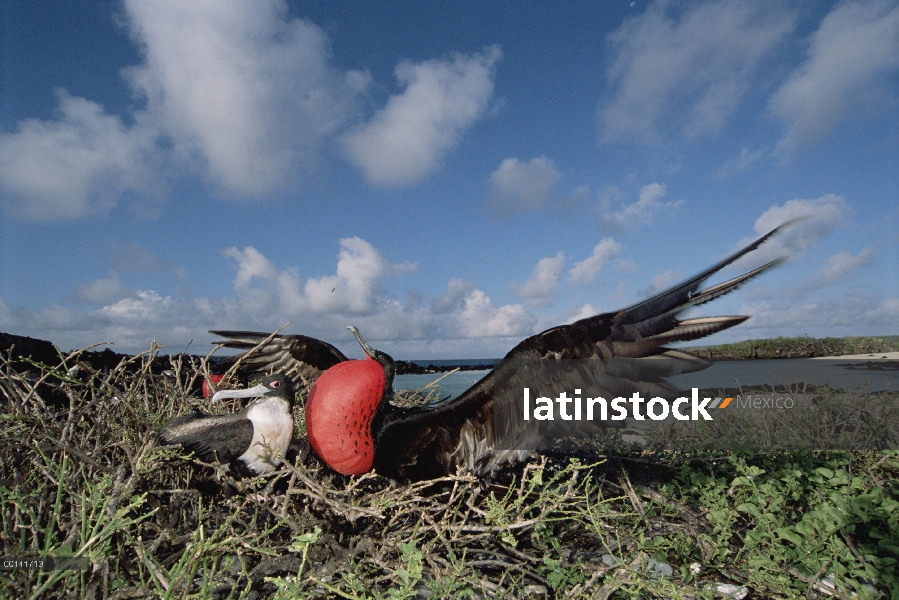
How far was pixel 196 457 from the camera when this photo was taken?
1943 millimetres

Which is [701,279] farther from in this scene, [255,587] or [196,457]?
[196,457]

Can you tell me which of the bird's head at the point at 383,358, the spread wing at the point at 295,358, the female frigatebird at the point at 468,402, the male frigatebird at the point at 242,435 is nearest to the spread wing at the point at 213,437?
the male frigatebird at the point at 242,435

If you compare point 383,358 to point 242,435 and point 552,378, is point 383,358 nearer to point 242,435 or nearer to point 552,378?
point 242,435

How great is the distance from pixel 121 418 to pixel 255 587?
1.21 metres

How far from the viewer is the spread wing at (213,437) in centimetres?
190

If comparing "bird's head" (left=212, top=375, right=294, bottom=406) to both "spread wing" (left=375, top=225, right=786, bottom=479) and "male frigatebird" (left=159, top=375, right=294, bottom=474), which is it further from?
"spread wing" (left=375, top=225, right=786, bottom=479)

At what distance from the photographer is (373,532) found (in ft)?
6.12

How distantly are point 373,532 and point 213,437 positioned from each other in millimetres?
776

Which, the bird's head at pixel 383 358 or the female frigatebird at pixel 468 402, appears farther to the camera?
the bird's head at pixel 383 358

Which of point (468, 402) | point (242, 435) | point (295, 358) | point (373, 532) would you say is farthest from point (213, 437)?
point (295, 358)

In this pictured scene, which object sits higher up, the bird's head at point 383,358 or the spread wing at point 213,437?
the bird's head at point 383,358

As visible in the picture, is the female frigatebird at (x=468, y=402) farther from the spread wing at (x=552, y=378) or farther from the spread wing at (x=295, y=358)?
the spread wing at (x=295, y=358)

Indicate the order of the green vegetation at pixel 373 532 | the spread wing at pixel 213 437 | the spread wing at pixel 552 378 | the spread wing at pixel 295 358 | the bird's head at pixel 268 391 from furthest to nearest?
Answer: 1. the spread wing at pixel 295 358
2. the bird's head at pixel 268 391
3. the spread wing at pixel 213 437
4. the spread wing at pixel 552 378
5. the green vegetation at pixel 373 532

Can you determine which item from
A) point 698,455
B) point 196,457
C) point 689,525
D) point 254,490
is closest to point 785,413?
point 698,455
